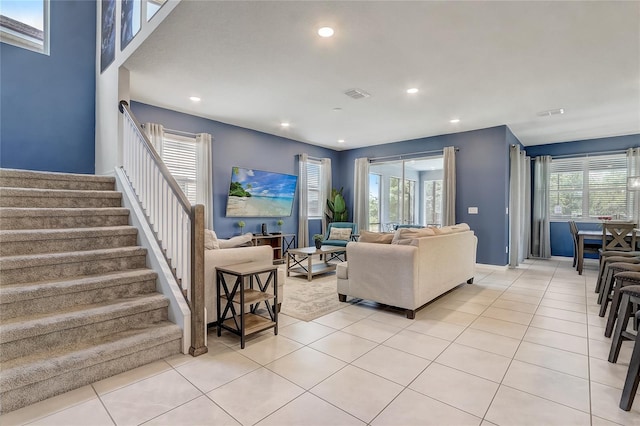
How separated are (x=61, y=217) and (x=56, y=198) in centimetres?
35

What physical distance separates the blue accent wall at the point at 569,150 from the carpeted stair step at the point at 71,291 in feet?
28.3

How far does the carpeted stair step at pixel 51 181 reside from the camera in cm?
316

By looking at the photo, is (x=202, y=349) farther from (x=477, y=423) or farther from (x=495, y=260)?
(x=495, y=260)

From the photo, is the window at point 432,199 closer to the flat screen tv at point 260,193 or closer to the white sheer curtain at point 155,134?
the flat screen tv at point 260,193

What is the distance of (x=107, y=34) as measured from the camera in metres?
4.29

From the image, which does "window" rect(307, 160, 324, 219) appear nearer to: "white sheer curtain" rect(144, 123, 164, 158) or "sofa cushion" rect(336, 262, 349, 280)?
"white sheer curtain" rect(144, 123, 164, 158)

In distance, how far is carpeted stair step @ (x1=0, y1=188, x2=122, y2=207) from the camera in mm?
2904

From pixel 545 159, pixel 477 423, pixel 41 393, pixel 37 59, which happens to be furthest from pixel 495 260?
pixel 37 59

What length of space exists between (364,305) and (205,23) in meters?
3.42

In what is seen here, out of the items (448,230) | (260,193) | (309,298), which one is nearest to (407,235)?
(448,230)

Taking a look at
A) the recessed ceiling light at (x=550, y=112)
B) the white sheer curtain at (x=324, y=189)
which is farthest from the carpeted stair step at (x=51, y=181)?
the recessed ceiling light at (x=550, y=112)

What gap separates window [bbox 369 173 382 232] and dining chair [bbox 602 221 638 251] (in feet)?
14.8

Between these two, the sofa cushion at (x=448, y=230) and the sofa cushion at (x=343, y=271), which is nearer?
the sofa cushion at (x=343, y=271)

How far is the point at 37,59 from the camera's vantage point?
13.9 feet
